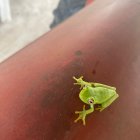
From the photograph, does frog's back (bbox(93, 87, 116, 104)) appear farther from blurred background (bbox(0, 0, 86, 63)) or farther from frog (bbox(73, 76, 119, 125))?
blurred background (bbox(0, 0, 86, 63))

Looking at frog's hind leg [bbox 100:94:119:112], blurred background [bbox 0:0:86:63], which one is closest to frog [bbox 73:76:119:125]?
frog's hind leg [bbox 100:94:119:112]

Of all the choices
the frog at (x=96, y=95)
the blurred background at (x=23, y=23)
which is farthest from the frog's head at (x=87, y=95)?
the blurred background at (x=23, y=23)

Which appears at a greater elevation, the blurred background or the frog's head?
the blurred background

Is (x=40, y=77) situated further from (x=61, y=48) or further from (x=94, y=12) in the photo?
(x=94, y=12)

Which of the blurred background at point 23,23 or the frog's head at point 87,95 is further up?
the blurred background at point 23,23

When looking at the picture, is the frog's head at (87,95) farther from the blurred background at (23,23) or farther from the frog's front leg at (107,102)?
the blurred background at (23,23)

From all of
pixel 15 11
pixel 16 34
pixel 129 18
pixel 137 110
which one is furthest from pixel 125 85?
pixel 15 11
